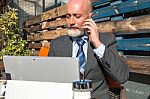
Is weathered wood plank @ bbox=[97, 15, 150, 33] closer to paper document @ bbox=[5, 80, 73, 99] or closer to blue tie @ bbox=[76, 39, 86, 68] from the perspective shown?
blue tie @ bbox=[76, 39, 86, 68]

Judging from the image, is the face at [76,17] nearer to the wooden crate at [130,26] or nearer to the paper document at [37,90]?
the paper document at [37,90]

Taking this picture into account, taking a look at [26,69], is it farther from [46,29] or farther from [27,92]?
[46,29]

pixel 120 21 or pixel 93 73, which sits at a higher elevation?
pixel 120 21

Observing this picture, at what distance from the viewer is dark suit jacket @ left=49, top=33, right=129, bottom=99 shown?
176cm

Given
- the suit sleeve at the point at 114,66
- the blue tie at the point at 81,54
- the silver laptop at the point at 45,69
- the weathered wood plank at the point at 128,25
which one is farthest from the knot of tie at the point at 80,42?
the weathered wood plank at the point at 128,25

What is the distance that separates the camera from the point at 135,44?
3.08 metres

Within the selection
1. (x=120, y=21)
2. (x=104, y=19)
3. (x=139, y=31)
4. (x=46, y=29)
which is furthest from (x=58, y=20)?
(x=139, y=31)

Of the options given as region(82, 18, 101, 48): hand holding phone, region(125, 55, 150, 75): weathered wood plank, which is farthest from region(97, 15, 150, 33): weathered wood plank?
region(82, 18, 101, 48): hand holding phone

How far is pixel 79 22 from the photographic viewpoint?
195 centimetres

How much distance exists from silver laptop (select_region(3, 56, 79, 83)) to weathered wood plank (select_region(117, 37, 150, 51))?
4.81 ft

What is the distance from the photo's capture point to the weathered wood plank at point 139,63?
2.90 metres

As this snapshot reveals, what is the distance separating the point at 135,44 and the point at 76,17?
1214mm

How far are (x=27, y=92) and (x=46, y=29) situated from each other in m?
5.20

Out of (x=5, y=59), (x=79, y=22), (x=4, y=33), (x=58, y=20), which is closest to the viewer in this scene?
(x=5, y=59)
